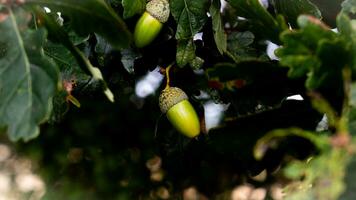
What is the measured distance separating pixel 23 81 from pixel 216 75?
0.81 ft

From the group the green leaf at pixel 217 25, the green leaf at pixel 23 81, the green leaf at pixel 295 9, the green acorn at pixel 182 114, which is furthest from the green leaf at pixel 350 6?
the green leaf at pixel 23 81

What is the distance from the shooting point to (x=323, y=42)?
598 mm

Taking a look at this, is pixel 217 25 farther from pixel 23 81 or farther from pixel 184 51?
pixel 23 81

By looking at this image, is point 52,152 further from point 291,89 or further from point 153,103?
point 291,89

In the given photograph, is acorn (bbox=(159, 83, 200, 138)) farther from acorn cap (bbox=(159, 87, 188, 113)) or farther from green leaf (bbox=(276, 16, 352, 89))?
green leaf (bbox=(276, 16, 352, 89))

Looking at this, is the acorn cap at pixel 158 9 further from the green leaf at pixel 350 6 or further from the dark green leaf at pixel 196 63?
the green leaf at pixel 350 6

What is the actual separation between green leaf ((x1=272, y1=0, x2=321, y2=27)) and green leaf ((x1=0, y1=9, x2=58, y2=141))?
45 cm

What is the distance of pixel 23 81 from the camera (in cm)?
69

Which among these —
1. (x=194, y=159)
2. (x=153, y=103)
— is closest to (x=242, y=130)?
(x=194, y=159)

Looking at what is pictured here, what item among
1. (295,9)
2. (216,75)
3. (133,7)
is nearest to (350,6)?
(295,9)

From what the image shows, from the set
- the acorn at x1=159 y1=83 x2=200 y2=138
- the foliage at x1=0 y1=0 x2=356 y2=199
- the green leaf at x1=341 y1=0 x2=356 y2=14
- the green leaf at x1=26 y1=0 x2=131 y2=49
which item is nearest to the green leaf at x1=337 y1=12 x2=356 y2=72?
the foliage at x1=0 y1=0 x2=356 y2=199

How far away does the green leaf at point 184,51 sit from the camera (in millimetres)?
1016

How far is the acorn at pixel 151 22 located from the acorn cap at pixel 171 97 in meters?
0.10

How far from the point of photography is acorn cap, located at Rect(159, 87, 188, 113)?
103 cm
